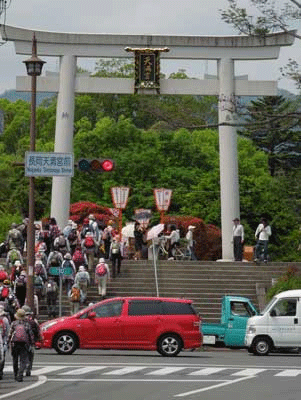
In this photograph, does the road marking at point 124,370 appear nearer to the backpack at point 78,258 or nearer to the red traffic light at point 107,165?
the red traffic light at point 107,165

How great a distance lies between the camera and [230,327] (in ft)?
133

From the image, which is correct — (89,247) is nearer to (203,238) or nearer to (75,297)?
(75,297)

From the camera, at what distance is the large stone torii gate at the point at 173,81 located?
185 ft

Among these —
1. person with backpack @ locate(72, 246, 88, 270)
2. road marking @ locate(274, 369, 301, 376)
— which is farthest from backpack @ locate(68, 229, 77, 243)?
road marking @ locate(274, 369, 301, 376)

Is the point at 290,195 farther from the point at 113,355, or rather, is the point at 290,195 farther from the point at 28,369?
the point at 28,369

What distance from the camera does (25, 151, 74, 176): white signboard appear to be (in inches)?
1553

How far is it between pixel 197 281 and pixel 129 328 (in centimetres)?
1458

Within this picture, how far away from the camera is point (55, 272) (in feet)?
146

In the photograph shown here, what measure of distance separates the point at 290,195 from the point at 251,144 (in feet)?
55.1

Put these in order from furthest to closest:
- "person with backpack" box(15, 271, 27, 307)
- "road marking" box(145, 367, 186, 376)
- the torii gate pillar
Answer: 1. the torii gate pillar
2. "person with backpack" box(15, 271, 27, 307)
3. "road marking" box(145, 367, 186, 376)

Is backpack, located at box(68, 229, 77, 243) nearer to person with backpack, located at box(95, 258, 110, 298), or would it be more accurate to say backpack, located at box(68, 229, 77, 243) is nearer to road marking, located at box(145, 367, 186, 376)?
person with backpack, located at box(95, 258, 110, 298)

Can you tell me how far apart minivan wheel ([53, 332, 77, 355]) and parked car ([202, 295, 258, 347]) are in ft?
19.9

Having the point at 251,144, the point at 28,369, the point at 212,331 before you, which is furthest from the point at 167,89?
the point at 251,144

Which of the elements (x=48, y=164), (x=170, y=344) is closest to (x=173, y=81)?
(x=48, y=164)
